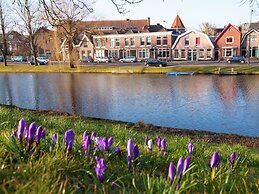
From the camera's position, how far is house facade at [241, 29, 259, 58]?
61125 millimetres

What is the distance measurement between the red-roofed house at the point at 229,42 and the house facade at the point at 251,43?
1.28 meters

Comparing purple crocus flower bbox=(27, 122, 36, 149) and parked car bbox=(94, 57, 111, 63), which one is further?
parked car bbox=(94, 57, 111, 63)

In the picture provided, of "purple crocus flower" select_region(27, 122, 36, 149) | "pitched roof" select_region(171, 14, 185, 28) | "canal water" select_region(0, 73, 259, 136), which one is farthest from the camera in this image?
"pitched roof" select_region(171, 14, 185, 28)

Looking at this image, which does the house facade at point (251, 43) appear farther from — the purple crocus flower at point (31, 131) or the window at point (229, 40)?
the purple crocus flower at point (31, 131)

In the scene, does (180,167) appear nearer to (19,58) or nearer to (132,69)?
(132,69)

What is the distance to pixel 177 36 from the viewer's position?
230ft

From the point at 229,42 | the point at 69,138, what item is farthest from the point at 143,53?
the point at 69,138

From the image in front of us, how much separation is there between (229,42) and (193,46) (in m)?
6.98

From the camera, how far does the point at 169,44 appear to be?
6775cm

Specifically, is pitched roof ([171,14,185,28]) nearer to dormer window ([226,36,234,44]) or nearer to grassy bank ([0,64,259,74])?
dormer window ([226,36,234,44])

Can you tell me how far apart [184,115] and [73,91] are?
14.5 m

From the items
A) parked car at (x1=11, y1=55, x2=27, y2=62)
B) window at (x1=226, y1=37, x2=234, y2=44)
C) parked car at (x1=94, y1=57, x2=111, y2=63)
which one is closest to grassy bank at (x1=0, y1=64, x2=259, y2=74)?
parked car at (x1=94, y1=57, x2=111, y2=63)

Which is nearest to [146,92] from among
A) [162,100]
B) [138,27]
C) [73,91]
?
[162,100]

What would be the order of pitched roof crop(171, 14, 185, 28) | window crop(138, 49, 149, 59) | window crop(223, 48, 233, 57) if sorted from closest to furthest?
window crop(223, 48, 233, 57) → window crop(138, 49, 149, 59) → pitched roof crop(171, 14, 185, 28)
